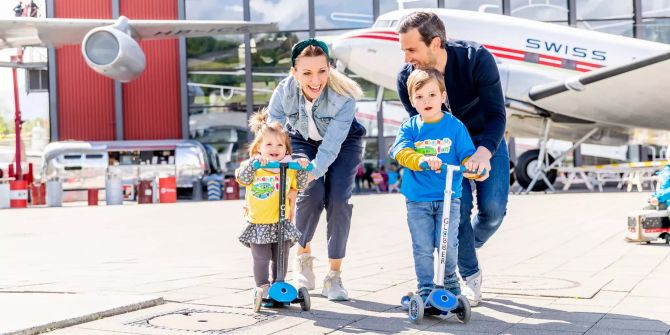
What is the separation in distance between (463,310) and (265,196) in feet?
3.78

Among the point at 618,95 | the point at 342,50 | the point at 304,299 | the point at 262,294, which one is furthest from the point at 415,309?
the point at 342,50

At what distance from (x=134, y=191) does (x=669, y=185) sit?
1952 cm

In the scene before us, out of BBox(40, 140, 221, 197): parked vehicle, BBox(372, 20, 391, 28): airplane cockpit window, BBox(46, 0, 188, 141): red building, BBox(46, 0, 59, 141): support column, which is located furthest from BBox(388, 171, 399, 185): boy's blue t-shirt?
BBox(46, 0, 59, 141): support column

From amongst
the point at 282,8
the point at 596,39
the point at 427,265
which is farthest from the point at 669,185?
the point at 282,8

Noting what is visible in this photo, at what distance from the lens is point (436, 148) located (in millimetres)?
3779

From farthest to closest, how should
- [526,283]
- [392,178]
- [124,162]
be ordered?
[392,178]
[124,162]
[526,283]

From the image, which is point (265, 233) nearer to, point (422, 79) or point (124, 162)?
point (422, 79)

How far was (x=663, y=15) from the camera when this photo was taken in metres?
29.1

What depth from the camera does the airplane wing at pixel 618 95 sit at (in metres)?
16.5

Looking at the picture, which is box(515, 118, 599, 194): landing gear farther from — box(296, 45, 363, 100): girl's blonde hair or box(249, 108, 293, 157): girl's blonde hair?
box(249, 108, 293, 157): girl's blonde hair

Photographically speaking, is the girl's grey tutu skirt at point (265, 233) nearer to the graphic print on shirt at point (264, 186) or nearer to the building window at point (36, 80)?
the graphic print on shirt at point (264, 186)

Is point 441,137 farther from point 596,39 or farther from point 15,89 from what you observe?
point 15,89

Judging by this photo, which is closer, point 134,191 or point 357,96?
point 357,96

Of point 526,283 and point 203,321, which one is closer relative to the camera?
point 203,321
